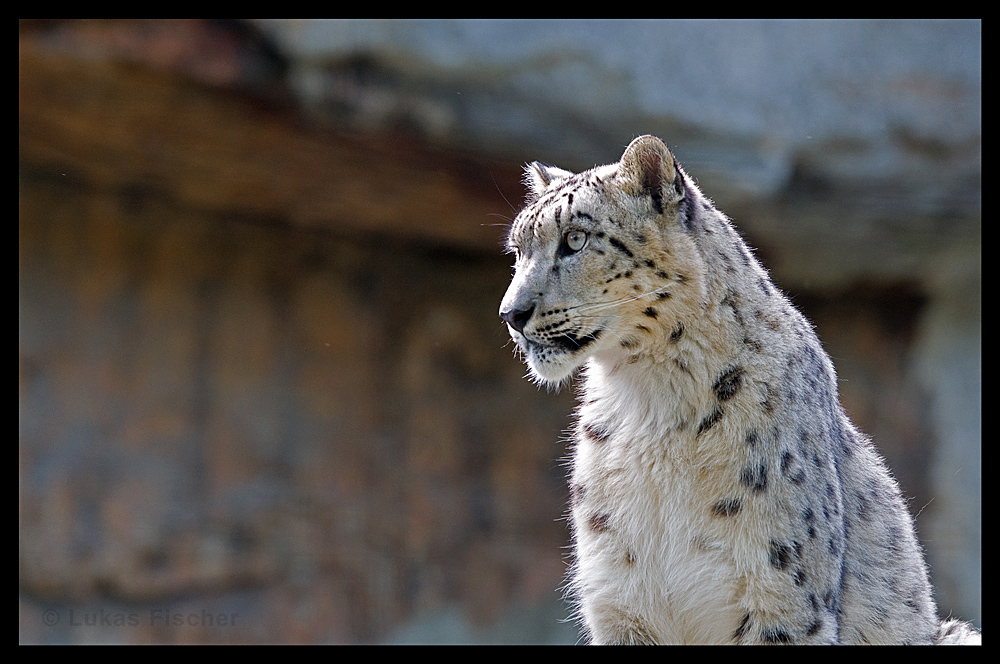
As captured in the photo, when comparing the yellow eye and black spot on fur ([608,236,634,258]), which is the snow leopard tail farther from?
the yellow eye

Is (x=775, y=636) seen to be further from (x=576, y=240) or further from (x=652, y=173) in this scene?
(x=652, y=173)

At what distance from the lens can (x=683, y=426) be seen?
3387mm

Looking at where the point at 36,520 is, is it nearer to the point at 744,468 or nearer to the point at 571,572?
the point at 571,572

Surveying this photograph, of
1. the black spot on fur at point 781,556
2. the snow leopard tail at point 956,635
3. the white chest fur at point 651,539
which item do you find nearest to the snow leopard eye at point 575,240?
the white chest fur at point 651,539

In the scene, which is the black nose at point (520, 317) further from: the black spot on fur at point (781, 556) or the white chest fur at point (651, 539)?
the black spot on fur at point (781, 556)

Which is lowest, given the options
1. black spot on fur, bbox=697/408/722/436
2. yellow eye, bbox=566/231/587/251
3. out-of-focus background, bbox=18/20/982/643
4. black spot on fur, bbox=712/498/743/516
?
black spot on fur, bbox=712/498/743/516

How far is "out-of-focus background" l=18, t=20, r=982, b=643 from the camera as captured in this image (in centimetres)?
691

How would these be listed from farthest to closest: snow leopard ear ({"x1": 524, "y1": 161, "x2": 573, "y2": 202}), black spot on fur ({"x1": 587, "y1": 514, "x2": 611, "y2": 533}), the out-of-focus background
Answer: the out-of-focus background
snow leopard ear ({"x1": 524, "y1": 161, "x2": 573, "y2": 202})
black spot on fur ({"x1": 587, "y1": 514, "x2": 611, "y2": 533})

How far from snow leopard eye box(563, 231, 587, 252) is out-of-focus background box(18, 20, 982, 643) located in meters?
Answer: 3.81

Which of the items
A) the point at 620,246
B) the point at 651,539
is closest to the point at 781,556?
the point at 651,539

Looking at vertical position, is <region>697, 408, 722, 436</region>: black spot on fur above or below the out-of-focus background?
below

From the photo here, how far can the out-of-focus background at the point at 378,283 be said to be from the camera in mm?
6910

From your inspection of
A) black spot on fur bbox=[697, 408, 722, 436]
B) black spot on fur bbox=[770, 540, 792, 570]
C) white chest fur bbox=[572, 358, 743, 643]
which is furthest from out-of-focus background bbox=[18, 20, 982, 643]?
black spot on fur bbox=[770, 540, 792, 570]
